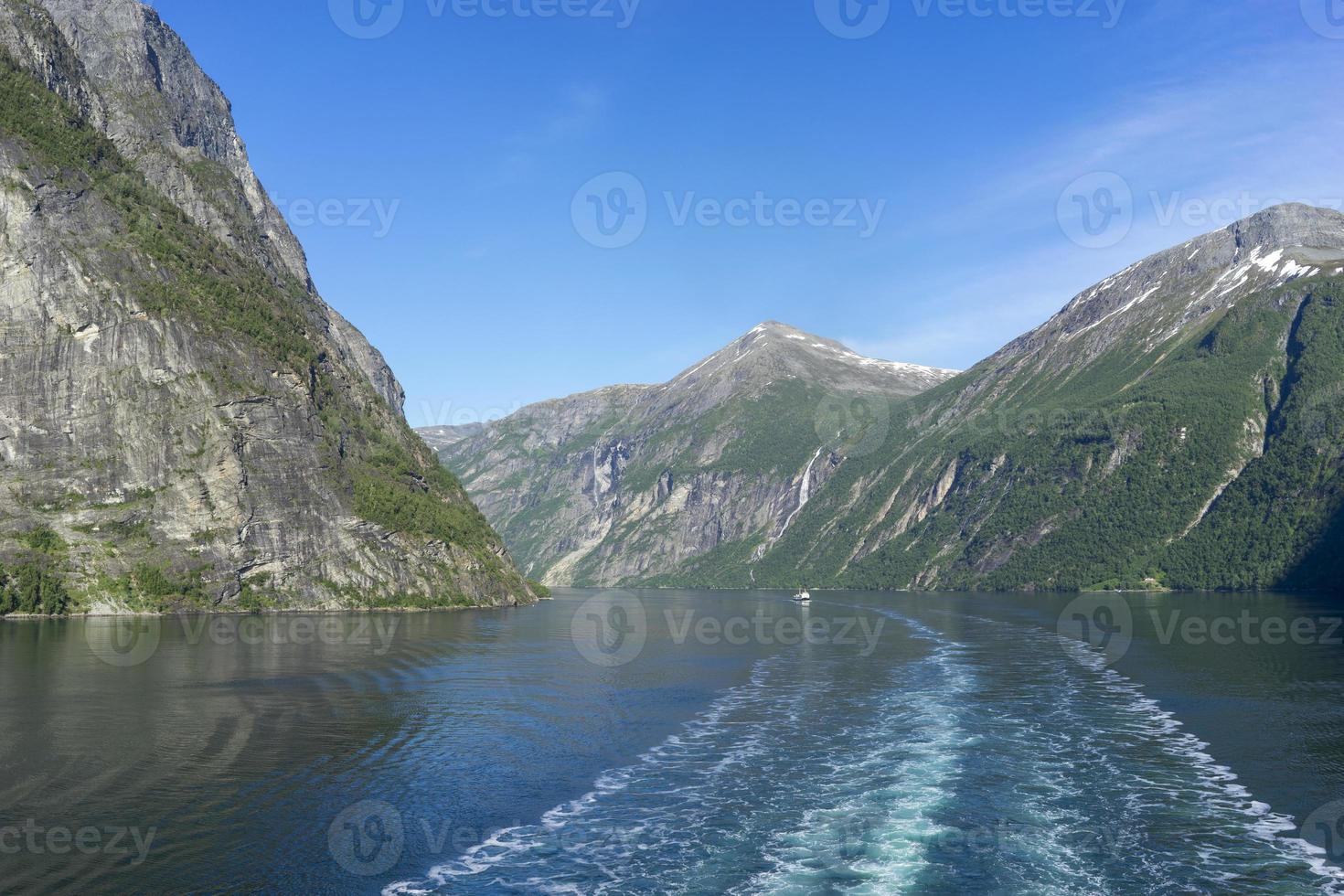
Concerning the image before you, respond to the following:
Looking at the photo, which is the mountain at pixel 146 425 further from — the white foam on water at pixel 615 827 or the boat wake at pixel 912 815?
the white foam on water at pixel 615 827

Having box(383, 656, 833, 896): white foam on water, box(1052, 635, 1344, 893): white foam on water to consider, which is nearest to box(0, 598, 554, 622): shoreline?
box(383, 656, 833, 896): white foam on water

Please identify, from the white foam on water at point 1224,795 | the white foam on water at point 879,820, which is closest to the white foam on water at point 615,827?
the white foam on water at point 879,820

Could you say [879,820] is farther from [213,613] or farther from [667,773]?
[213,613]

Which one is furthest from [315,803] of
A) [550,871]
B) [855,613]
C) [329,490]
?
[855,613]

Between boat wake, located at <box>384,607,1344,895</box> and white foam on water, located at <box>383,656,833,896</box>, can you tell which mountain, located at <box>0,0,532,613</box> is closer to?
boat wake, located at <box>384,607,1344,895</box>

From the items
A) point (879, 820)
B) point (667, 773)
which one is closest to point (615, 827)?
point (667, 773)

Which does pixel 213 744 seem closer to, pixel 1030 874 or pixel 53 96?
pixel 1030 874
